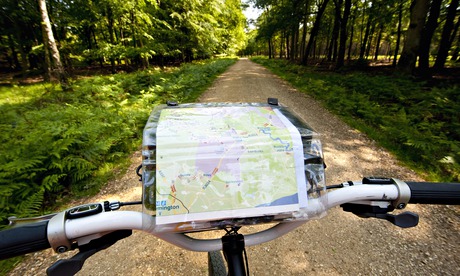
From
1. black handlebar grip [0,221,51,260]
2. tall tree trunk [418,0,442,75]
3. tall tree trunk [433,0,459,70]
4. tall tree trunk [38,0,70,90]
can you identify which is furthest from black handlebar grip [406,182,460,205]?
tall tree trunk [433,0,459,70]

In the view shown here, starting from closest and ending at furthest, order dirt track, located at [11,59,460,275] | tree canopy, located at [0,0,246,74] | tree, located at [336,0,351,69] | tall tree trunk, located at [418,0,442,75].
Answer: dirt track, located at [11,59,460,275] → tall tree trunk, located at [418,0,442,75] → tree canopy, located at [0,0,246,74] → tree, located at [336,0,351,69]

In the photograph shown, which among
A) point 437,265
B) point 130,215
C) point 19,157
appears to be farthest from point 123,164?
point 437,265

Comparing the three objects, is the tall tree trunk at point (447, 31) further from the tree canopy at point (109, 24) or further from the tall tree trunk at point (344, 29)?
the tree canopy at point (109, 24)

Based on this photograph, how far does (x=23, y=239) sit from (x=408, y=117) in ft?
27.2

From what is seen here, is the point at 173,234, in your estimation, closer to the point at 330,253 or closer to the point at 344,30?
the point at 330,253

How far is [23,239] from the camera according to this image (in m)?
0.69

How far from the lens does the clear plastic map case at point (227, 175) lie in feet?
2.72

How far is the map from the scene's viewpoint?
828 millimetres

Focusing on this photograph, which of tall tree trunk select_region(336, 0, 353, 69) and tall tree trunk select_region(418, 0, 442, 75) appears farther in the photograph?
tall tree trunk select_region(336, 0, 353, 69)

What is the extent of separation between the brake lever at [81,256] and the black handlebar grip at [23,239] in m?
A: 0.10

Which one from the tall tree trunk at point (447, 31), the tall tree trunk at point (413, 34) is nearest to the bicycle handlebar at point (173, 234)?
the tall tree trunk at point (413, 34)

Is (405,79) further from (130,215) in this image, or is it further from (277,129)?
(130,215)

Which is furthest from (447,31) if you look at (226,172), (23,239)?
(23,239)

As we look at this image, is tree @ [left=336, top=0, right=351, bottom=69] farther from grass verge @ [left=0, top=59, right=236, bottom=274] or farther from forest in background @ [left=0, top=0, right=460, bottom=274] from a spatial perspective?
grass verge @ [left=0, top=59, right=236, bottom=274]
